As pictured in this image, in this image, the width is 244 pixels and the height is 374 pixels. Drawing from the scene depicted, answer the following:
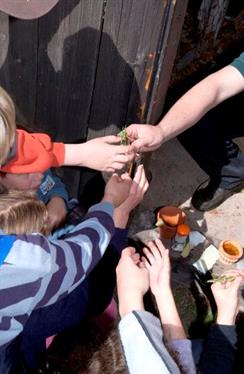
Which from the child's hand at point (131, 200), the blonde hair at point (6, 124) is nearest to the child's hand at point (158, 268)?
the child's hand at point (131, 200)

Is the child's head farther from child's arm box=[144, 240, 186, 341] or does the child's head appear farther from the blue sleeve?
child's arm box=[144, 240, 186, 341]

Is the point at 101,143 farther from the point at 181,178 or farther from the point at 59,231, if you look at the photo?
the point at 181,178

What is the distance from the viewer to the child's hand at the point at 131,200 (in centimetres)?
250

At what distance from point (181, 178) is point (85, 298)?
182 cm

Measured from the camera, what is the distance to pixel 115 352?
1922 mm

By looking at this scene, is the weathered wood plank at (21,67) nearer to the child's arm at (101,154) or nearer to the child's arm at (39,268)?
the child's arm at (101,154)

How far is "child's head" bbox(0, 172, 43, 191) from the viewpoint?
235 cm

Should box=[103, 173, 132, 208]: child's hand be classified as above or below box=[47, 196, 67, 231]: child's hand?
above

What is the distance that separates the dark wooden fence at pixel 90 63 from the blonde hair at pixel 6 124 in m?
0.62

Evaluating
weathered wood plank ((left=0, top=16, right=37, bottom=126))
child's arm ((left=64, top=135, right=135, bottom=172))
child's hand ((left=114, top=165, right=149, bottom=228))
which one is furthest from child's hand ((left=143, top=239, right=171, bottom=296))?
weathered wood plank ((left=0, top=16, right=37, bottom=126))

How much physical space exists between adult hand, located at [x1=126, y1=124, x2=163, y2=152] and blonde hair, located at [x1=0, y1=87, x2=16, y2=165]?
64 cm

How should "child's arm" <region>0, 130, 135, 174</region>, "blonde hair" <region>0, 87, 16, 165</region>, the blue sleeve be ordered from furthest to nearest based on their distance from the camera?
the blue sleeve, "child's arm" <region>0, 130, 135, 174</region>, "blonde hair" <region>0, 87, 16, 165</region>

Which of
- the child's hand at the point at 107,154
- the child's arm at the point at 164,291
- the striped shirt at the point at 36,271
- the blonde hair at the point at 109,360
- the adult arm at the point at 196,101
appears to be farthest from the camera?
the adult arm at the point at 196,101

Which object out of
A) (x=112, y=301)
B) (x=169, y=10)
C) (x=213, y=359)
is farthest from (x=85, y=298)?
(x=169, y=10)
